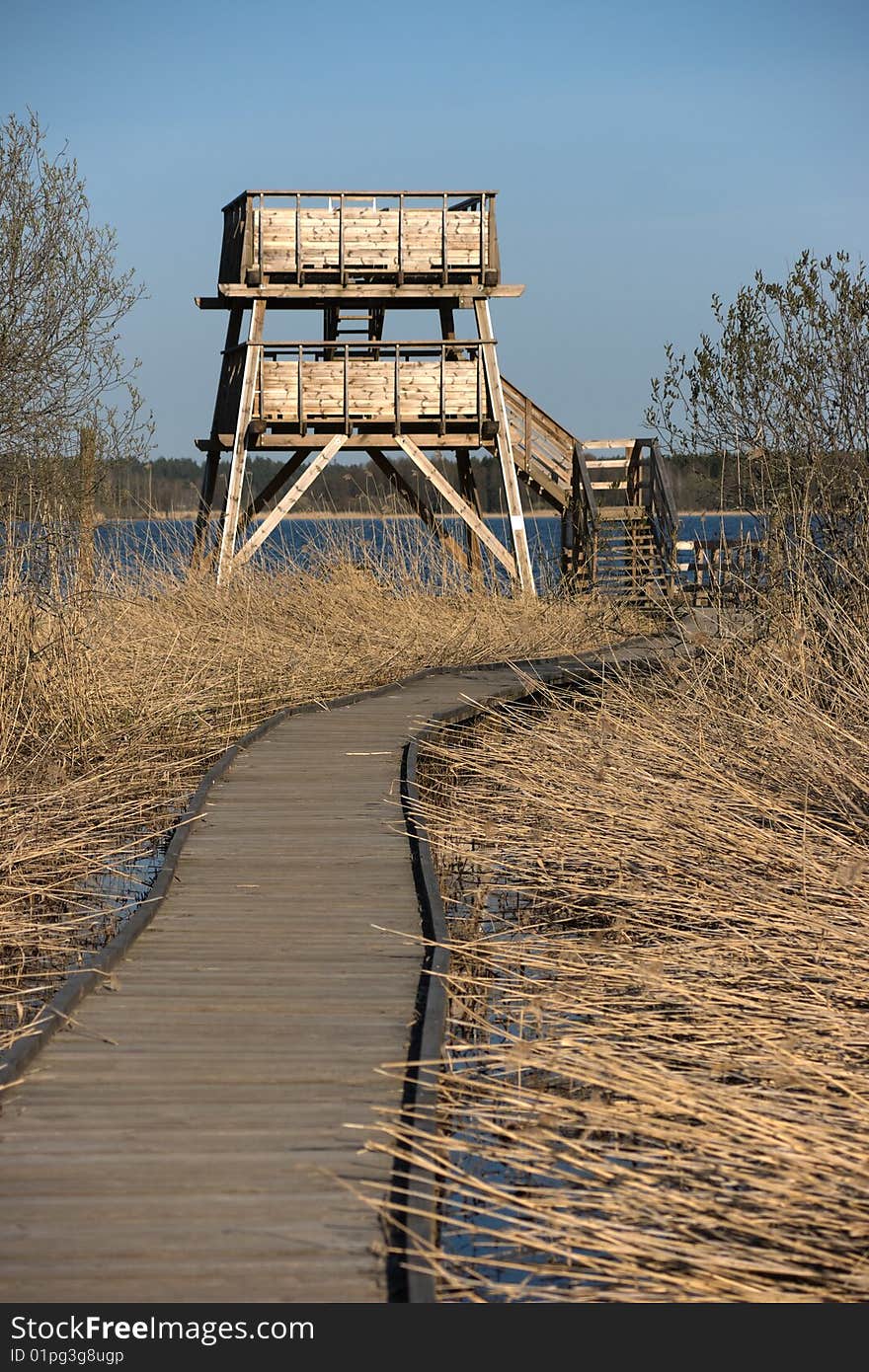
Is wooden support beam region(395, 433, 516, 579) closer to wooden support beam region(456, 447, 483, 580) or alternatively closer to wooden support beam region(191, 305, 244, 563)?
wooden support beam region(456, 447, 483, 580)

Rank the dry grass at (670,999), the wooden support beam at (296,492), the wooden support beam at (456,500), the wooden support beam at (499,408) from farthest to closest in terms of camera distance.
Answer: the wooden support beam at (499,408) < the wooden support beam at (456,500) < the wooden support beam at (296,492) < the dry grass at (670,999)

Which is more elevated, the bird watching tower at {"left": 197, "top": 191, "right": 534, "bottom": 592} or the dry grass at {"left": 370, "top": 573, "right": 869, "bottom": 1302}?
the bird watching tower at {"left": 197, "top": 191, "right": 534, "bottom": 592}

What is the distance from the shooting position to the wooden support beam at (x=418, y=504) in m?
21.1

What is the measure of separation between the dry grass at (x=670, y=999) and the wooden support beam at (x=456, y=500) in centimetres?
1074

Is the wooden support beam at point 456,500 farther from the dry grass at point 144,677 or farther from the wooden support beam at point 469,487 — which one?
the dry grass at point 144,677

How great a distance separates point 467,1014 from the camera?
6434 millimetres

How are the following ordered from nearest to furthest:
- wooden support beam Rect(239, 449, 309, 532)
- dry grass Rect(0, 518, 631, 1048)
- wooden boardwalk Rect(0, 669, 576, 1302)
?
wooden boardwalk Rect(0, 669, 576, 1302), dry grass Rect(0, 518, 631, 1048), wooden support beam Rect(239, 449, 309, 532)

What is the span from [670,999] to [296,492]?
54.5ft

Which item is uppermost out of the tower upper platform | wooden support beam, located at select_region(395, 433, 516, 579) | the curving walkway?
the tower upper platform

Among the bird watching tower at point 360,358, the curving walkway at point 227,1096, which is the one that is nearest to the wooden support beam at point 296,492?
the bird watching tower at point 360,358

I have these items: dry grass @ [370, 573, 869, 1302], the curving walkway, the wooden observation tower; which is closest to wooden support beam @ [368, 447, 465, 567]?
the wooden observation tower

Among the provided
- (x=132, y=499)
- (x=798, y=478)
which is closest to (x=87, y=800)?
(x=798, y=478)

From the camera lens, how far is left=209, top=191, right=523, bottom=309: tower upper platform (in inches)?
830

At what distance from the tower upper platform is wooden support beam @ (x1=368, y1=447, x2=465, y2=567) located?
238 cm
